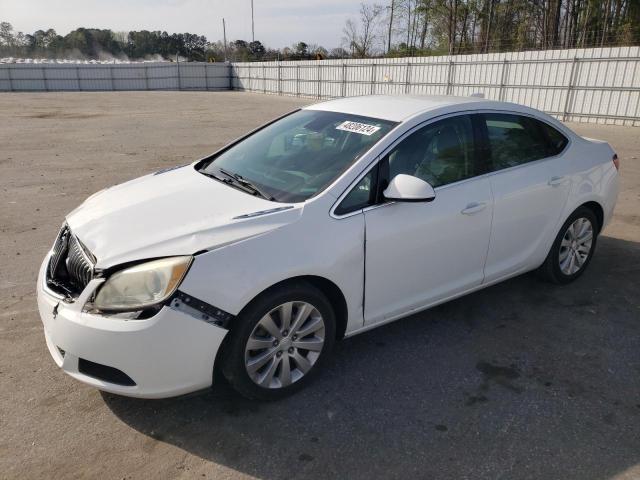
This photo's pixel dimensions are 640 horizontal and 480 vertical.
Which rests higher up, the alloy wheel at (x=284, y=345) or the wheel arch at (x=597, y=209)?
the wheel arch at (x=597, y=209)

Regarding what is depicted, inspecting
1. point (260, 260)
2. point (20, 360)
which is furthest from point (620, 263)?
point (20, 360)

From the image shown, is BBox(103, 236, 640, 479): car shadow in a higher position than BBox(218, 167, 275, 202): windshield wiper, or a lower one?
lower

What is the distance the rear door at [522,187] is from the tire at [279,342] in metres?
1.48

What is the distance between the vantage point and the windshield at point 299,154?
10.4 feet

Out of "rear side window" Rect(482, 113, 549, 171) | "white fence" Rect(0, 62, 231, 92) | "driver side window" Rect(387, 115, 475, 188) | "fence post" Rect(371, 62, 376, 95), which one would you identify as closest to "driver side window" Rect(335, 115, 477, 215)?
"driver side window" Rect(387, 115, 475, 188)

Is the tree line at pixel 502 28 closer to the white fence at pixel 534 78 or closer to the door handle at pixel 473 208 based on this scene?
the white fence at pixel 534 78

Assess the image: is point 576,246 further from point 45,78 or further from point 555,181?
point 45,78

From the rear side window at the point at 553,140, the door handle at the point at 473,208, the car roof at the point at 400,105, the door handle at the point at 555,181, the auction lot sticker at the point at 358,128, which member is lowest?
the door handle at the point at 473,208

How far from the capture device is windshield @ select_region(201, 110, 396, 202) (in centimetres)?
316

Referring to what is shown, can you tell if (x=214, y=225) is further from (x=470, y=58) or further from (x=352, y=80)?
(x=352, y=80)

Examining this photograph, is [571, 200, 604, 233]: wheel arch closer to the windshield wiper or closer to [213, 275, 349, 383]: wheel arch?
[213, 275, 349, 383]: wheel arch

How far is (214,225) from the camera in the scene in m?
2.72

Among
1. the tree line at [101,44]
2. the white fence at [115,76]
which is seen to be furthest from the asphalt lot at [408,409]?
the tree line at [101,44]

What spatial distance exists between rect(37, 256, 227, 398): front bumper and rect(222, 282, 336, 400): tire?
0.48 feet
